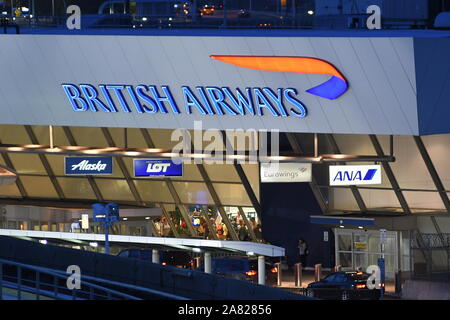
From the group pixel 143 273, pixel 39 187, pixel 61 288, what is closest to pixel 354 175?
pixel 39 187

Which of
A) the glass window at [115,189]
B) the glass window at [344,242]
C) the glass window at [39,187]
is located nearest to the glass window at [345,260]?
the glass window at [344,242]

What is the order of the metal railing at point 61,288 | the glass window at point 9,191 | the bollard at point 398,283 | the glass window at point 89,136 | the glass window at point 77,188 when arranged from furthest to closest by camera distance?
the glass window at point 9,191, the glass window at point 77,188, the glass window at point 89,136, the bollard at point 398,283, the metal railing at point 61,288

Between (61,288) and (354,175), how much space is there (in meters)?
19.1

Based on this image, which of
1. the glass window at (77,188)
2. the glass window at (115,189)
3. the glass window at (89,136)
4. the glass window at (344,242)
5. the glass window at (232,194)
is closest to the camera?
the glass window at (344,242)

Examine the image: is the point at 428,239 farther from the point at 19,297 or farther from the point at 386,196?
the point at 19,297

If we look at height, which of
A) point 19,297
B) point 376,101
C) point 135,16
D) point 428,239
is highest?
point 135,16

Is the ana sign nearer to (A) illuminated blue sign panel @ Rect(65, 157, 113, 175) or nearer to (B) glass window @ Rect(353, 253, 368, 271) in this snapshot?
(B) glass window @ Rect(353, 253, 368, 271)

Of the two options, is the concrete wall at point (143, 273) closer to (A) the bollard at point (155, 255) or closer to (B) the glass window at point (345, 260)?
(A) the bollard at point (155, 255)

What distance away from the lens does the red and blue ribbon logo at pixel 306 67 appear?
119 ft

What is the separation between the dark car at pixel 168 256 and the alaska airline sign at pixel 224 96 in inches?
176

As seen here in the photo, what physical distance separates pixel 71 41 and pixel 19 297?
2219 centimetres

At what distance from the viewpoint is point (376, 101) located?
3594 cm

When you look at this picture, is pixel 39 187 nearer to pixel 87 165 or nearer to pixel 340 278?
pixel 87 165
